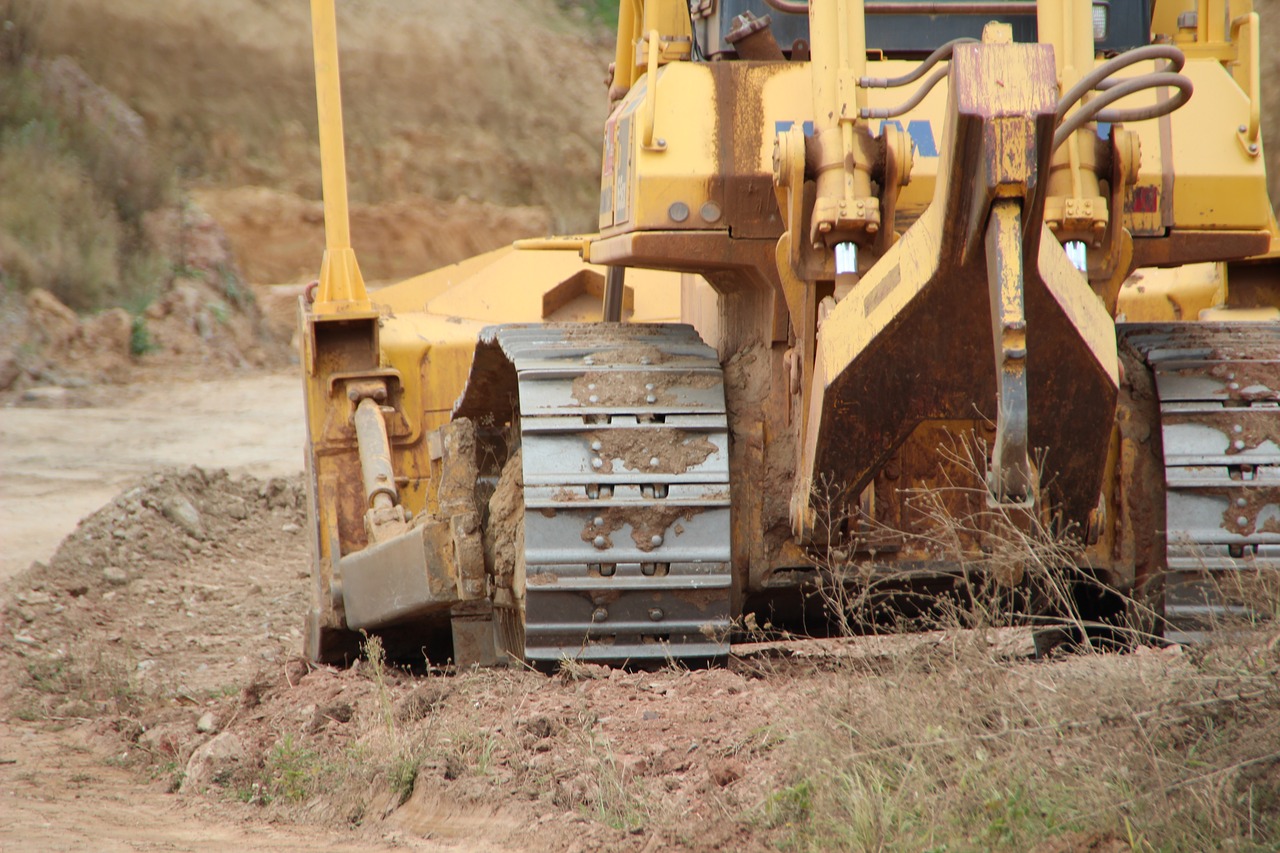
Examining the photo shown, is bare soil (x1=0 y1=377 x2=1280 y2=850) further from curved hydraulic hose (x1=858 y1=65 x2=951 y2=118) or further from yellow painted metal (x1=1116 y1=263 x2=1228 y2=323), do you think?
yellow painted metal (x1=1116 y1=263 x2=1228 y2=323)

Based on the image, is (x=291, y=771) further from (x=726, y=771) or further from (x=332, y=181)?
(x=332, y=181)

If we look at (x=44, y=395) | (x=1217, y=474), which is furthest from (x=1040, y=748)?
(x=44, y=395)

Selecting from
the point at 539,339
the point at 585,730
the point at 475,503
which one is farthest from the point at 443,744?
the point at 539,339

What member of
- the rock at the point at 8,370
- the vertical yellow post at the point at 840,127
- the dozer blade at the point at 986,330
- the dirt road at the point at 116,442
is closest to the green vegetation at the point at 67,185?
the rock at the point at 8,370

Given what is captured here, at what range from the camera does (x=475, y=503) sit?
4.32m

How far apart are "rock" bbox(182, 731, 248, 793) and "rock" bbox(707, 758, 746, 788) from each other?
133 centimetres

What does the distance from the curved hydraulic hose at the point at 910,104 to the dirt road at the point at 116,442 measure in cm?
554

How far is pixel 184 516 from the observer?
28.1 ft

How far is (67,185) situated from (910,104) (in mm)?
16627

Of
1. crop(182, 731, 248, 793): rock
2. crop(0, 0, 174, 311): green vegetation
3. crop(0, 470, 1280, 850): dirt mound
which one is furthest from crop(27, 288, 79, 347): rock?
crop(182, 731, 248, 793): rock

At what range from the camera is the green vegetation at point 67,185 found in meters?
17.0

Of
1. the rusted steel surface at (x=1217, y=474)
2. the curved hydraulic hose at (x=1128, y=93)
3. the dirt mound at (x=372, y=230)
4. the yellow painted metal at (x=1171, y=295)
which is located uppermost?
the dirt mound at (x=372, y=230)

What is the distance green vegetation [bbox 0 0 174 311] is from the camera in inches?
668

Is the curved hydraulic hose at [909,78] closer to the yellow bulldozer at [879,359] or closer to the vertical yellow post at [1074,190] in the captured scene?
the yellow bulldozer at [879,359]
